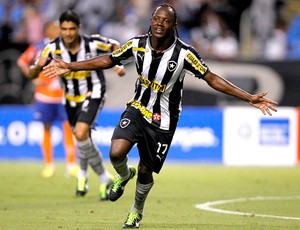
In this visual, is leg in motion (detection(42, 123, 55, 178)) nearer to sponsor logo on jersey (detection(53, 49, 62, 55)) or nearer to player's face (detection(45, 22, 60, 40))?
→ player's face (detection(45, 22, 60, 40))

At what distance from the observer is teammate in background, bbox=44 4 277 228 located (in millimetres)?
8906

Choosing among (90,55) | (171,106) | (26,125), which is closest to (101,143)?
(26,125)

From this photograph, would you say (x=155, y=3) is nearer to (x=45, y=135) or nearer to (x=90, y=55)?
(x=45, y=135)

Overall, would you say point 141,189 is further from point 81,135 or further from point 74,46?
point 74,46

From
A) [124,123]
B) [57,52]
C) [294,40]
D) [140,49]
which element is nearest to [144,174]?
[124,123]

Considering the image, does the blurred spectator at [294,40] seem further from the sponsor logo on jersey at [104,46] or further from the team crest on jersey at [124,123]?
the team crest on jersey at [124,123]

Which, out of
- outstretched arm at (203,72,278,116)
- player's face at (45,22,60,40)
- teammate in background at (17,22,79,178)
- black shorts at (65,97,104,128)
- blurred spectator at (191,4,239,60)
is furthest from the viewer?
blurred spectator at (191,4,239,60)

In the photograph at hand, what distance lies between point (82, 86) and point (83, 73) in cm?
19

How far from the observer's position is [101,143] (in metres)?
18.4

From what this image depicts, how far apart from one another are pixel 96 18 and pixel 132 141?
12674mm

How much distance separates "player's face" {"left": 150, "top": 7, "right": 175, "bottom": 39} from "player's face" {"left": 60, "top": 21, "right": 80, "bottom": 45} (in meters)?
3.21

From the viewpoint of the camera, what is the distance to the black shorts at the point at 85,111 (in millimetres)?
11867

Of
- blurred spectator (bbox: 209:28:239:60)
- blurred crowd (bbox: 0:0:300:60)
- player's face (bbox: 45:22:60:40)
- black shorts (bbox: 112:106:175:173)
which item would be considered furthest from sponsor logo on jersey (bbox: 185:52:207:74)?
blurred spectator (bbox: 209:28:239:60)

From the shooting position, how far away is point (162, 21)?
341 inches
